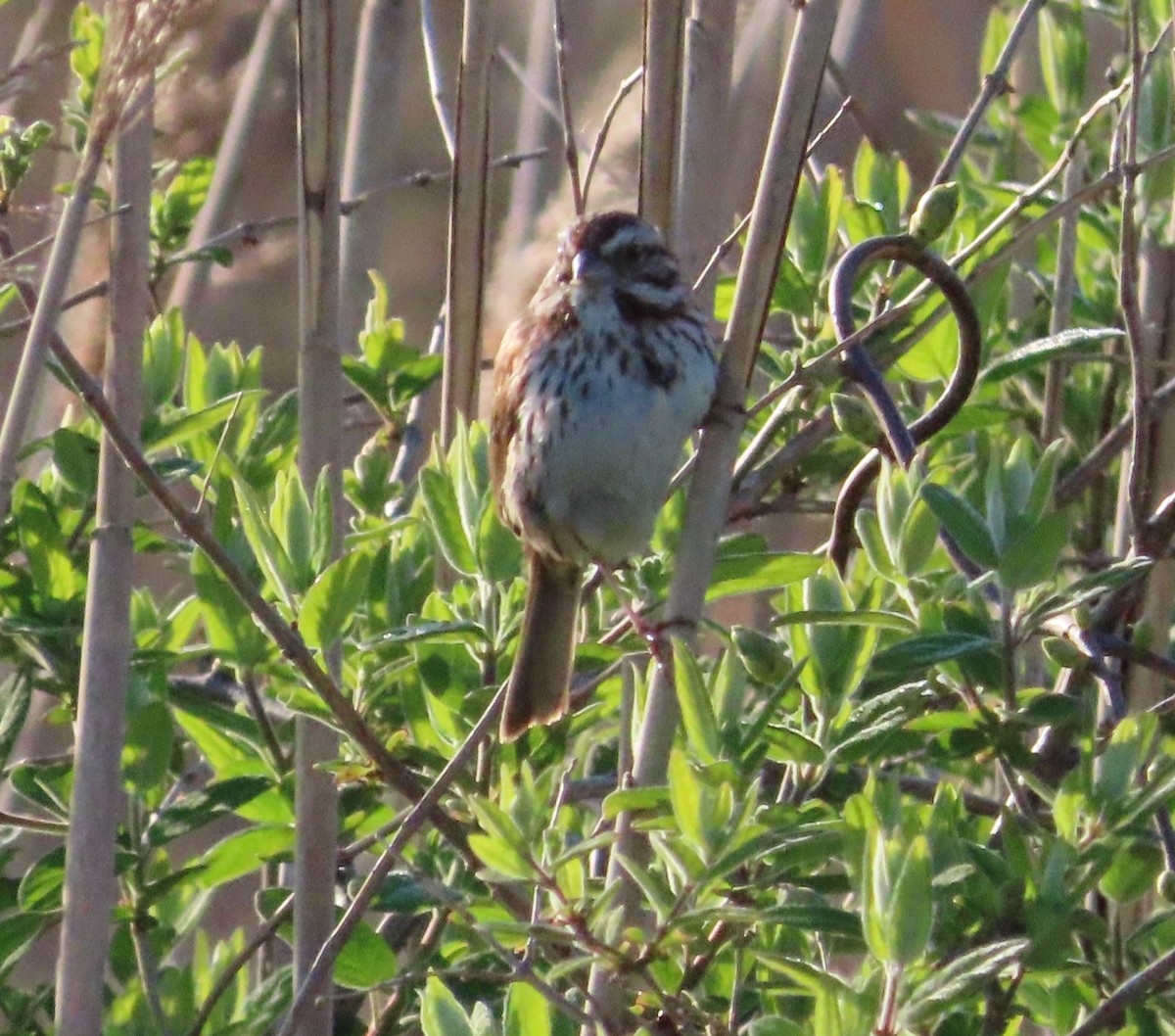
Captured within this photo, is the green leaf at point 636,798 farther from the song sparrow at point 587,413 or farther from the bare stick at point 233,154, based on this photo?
the bare stick at point 233,154

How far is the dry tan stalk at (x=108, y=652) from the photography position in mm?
1727

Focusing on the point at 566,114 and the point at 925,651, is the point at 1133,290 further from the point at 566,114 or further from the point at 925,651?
the point at 566,114

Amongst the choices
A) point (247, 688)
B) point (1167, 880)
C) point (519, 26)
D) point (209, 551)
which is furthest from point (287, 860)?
point (519, 26)

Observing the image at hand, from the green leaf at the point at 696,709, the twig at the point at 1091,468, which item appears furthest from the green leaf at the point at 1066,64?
the green leaf at the point at 696,709

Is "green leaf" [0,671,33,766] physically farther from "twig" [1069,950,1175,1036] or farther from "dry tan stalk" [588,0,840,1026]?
"twig" [1069,950,1175,1036]

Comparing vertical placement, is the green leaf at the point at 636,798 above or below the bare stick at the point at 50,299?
below

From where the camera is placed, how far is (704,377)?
212 cm

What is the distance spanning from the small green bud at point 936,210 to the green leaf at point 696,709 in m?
0.50

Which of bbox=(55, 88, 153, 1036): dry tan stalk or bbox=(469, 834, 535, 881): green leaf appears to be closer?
bbox=(469, 834, 535, 881): green leaf

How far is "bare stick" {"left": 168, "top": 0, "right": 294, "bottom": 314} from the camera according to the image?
9.80 feet

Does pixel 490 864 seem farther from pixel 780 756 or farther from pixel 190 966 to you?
pixel 190 966

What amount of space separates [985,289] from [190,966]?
4.06 ft

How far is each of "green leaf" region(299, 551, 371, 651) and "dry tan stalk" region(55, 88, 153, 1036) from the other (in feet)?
0.57

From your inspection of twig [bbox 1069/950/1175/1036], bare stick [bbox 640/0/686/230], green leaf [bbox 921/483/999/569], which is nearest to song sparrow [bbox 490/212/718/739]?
bare stick [bbox 640/0/686/230]
